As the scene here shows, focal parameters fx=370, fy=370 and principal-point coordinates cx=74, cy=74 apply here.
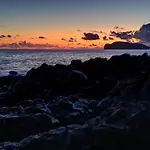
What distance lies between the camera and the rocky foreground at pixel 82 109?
8.36 metres

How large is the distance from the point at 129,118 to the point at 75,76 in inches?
385

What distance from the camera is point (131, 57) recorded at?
20469 mm

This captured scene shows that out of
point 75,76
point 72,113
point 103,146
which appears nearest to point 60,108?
point 72,113

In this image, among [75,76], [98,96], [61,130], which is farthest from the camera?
[75,76]

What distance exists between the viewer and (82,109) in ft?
42.4

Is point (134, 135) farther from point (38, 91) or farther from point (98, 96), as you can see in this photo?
point (38, 91)

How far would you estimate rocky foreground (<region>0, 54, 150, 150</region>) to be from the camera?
8.36 m

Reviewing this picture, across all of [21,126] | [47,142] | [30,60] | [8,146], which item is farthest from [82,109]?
[30,60]

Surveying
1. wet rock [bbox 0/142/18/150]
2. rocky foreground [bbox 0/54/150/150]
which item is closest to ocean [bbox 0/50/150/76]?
rocky foreground [bbox 0/54/150/150]

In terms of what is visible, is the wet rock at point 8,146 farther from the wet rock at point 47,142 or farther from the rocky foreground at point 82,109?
the wet rock at point 47,142

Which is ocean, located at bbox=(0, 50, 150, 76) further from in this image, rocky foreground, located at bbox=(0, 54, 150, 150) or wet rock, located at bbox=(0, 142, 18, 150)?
wet rock, located at bbox=(0, 142, 18, 150)

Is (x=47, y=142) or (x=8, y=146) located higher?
(x=47, y=142)

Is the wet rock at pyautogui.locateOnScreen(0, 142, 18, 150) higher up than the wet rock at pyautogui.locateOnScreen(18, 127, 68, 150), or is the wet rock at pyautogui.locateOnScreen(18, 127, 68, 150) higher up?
the wet rock at pyautogui.locateOnScreen(18, 127, 68, 150)

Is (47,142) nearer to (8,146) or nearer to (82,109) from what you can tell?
(8,146)
